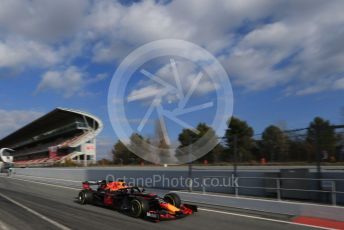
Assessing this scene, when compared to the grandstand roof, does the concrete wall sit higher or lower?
lower

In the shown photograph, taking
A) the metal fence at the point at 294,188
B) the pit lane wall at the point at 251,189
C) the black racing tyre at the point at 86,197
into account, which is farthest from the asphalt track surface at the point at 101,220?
the metal fence at the point at 294,188

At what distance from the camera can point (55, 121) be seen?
84.6 meters

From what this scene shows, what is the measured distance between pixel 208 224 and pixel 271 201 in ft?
9.09

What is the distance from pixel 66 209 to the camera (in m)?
13.8

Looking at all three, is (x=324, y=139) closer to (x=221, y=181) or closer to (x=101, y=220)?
(x=221, y=181)

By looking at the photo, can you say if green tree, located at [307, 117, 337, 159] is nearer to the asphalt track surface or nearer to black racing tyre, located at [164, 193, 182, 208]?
the asphalt track surface

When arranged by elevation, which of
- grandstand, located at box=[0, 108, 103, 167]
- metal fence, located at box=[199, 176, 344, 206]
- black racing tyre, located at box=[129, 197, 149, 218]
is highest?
grandstand, located at box=[0, 108, 103, 167]

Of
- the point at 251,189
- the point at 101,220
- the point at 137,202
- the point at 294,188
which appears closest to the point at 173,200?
the point at 137,202

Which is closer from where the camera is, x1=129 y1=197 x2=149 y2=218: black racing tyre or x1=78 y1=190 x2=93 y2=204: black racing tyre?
x1=129 y1=197 x2=149 y2=218: black racing tyre

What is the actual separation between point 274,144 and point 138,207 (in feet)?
16.5

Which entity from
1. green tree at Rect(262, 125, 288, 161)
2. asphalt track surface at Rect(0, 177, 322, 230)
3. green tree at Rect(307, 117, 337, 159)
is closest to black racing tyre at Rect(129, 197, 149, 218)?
asphalt track surface at Rect(0, 177, 322, 230)

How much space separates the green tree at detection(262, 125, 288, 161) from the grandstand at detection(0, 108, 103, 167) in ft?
174

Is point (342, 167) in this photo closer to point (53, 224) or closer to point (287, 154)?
point (287, 154)

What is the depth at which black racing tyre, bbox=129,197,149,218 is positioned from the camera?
11656mm
